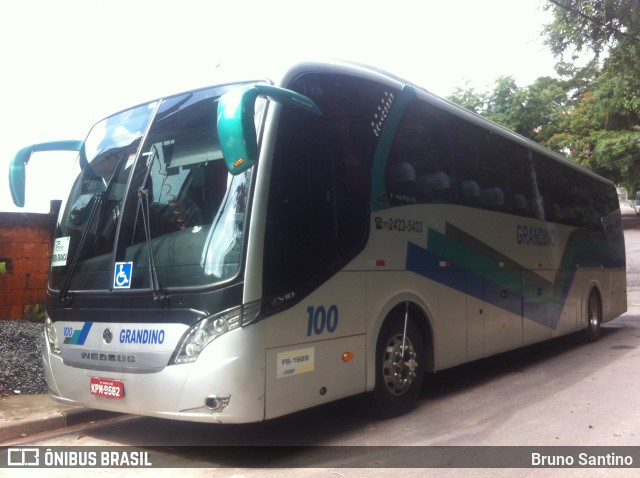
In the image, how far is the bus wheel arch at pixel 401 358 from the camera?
6027mm

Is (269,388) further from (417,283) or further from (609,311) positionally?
(609,311)

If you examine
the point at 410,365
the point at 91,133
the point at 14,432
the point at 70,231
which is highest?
the point at 91,133

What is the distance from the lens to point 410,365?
6.40 metres

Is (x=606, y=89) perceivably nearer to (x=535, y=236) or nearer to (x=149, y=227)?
(x=535, y=236)

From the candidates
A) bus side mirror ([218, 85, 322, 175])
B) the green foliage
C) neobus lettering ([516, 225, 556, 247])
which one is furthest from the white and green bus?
the green foliage

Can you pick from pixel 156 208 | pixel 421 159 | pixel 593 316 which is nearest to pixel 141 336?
pixel 156 208

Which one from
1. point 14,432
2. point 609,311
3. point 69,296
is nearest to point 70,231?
point 69,296

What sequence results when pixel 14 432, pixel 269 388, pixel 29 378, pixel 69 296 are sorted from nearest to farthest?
pixel 269 388 → pixel 69 296 → pixel 14 432 → pixel 29 378

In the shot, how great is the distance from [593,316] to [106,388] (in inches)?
402

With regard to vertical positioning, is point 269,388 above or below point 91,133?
below

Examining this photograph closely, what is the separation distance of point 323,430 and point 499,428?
5.56 ft

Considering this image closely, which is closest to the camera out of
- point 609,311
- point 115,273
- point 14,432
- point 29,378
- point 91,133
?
point 115,273

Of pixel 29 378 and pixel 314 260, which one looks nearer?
pixel 314 260

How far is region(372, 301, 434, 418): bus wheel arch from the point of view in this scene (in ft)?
19.8
